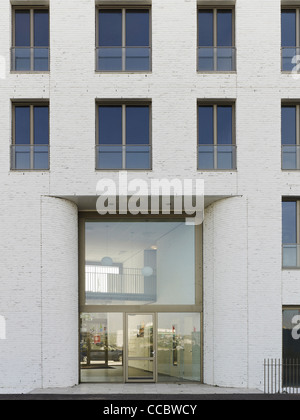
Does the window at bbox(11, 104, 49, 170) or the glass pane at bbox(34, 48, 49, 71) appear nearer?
the window at bbox(11, 104, 49, 170)

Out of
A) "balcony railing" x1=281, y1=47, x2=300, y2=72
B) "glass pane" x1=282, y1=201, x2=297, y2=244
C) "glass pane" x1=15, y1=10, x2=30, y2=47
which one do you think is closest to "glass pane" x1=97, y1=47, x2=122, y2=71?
"glass pane" x1=15, y1=10, x2=30, y2=47

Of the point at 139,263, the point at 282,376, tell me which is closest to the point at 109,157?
the point at 139,263

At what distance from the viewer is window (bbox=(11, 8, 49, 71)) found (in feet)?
58.3

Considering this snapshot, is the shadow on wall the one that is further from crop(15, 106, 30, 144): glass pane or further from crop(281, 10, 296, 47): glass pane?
crop(281, 10, 296, 47): glass pane

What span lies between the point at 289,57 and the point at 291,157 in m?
3.38

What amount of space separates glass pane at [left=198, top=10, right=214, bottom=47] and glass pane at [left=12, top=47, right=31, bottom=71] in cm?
577

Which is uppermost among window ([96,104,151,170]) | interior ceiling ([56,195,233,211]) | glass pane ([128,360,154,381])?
window ([96,104,151,170])

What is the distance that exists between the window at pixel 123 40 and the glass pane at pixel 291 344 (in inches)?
365

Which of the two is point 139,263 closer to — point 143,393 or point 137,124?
point 143,393

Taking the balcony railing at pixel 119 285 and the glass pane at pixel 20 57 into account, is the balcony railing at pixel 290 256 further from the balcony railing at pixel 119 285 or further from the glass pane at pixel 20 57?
the glass pane at pixel 20 57

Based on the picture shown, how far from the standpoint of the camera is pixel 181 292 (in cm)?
1847

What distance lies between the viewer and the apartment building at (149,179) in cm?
1706

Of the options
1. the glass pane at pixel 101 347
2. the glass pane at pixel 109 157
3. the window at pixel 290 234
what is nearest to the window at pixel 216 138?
the window at pixel 290 234

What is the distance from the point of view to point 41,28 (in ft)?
59.6
